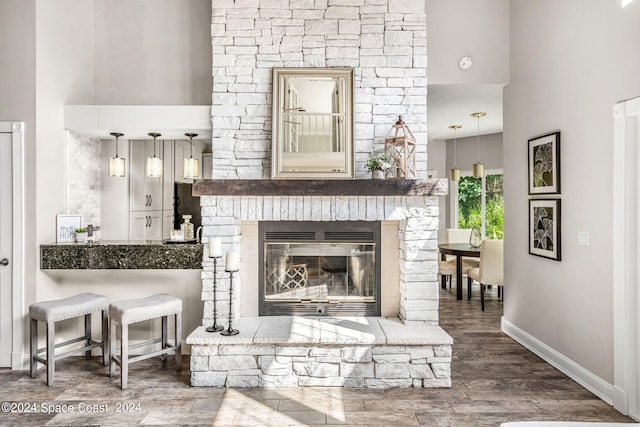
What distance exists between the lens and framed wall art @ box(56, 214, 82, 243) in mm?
3621

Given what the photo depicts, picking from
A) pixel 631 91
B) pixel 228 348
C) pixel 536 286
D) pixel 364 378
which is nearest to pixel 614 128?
pixel 631 91

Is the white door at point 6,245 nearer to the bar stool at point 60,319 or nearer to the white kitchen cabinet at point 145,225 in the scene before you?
the bar stool at point 60,319

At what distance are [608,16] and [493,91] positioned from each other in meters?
1.74

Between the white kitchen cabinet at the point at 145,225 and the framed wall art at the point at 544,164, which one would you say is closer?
the framed wall art at the point at 544,164

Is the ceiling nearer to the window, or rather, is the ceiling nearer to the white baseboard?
the window

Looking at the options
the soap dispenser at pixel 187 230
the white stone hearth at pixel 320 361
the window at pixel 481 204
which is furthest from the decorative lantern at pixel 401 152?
the window at pixel 481 204

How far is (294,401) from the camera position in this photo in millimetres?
2938

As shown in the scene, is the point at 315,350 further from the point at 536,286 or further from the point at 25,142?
the point at 25,142

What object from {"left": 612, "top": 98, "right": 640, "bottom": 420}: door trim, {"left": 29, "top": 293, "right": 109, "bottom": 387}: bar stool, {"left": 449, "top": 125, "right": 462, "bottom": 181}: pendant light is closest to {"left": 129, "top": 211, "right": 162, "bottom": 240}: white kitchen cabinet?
{"left": 29, "top": 293, "right": 109, "bottom": 387}: bar stool

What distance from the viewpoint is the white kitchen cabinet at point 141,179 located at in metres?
4.36

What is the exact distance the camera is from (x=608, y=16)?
292 cm

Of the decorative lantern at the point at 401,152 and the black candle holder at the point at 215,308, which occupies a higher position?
the decorative lantern at the point at 401,152

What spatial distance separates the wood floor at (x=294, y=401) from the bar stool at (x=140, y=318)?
15 centimetres

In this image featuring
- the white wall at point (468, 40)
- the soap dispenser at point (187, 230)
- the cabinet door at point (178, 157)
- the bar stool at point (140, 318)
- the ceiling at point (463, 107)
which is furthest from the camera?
the cabinet door at point (178, 157)
